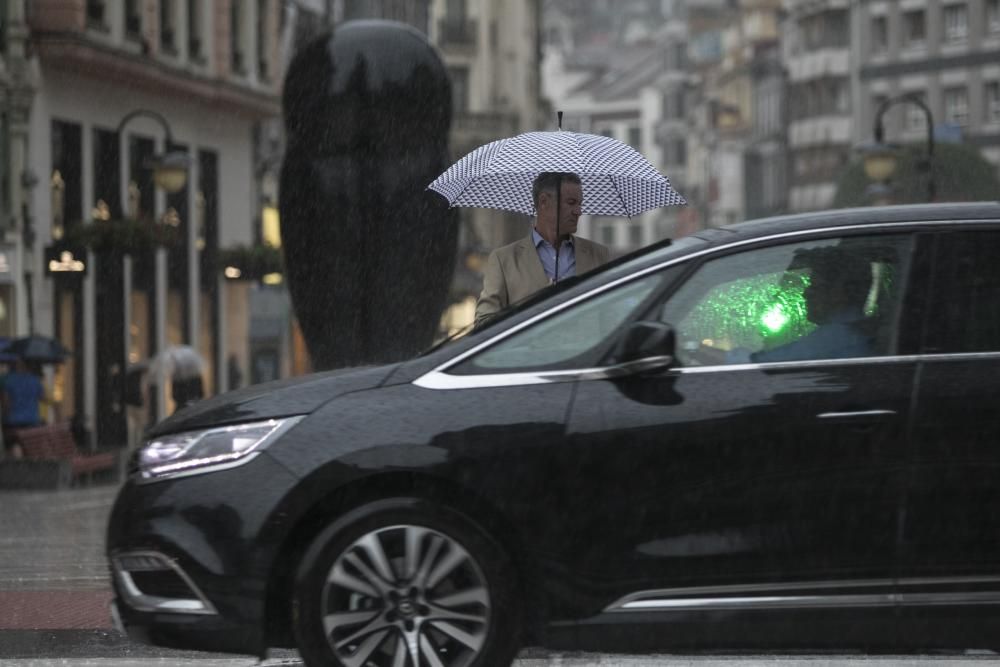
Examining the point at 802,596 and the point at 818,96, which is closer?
the point at 802,596

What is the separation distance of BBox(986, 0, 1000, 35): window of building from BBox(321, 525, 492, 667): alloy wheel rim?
87.5 metres

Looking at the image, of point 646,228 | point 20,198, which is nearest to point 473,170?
point 20,198

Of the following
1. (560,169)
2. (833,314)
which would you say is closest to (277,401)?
(833,314)

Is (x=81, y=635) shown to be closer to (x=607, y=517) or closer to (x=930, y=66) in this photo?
(x=607, y=517)

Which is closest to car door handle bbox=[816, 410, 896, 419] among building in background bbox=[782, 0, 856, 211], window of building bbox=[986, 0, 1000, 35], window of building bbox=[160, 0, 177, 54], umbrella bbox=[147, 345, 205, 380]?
umbrella bbox=[147, 345, 205, 380]

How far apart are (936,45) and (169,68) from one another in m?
59.7

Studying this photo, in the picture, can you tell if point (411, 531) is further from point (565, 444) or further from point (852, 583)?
point (852, 583)

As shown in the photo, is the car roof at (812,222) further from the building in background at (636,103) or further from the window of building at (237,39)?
the building in background at (636,103)

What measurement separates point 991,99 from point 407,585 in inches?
3435

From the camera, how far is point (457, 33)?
305 ft

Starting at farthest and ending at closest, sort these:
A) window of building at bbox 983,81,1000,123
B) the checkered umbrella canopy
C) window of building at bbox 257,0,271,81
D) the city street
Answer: window of building at bbox 983,81,1000,123, window of building at bbox 257,0,271,81, the checkered umbrella canopy, the city street

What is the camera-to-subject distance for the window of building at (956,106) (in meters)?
92.3

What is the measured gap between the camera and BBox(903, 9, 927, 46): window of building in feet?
313

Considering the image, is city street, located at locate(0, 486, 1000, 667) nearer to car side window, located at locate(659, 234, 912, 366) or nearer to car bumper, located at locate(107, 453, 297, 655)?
car bumper, located at locate(107, 453, 297, 655)
